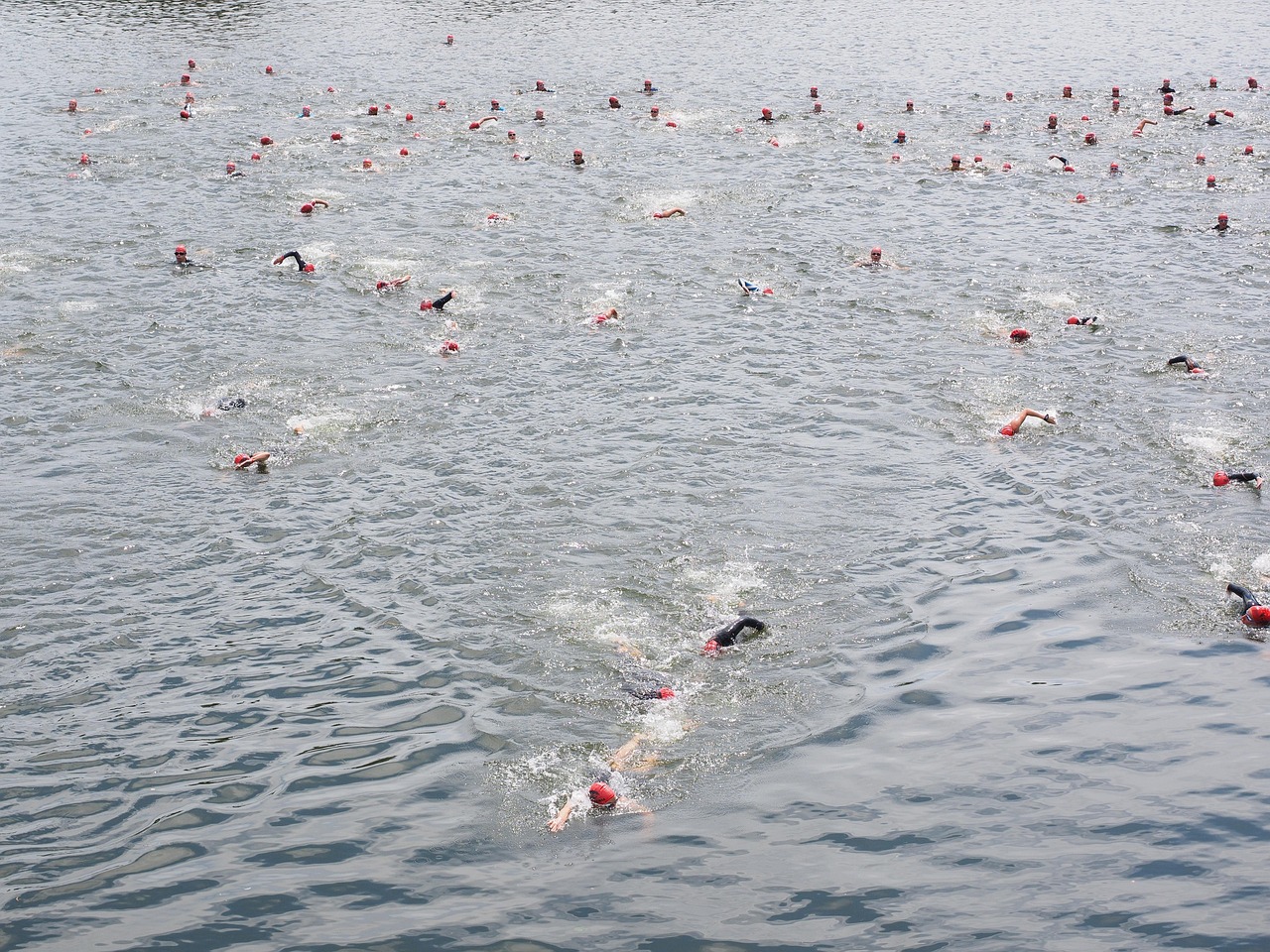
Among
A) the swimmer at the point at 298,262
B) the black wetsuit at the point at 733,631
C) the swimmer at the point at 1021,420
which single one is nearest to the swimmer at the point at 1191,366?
the swimmer at the point at 1021,420

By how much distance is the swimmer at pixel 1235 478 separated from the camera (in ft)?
62.8

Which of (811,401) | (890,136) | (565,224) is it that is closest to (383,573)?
(811,401)

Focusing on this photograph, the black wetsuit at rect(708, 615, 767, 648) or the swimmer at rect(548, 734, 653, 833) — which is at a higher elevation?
the black wetsuit at rect(708, 615, 767, 648)

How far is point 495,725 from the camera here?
1461 centimetres

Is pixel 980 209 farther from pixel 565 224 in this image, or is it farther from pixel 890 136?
pixel 565 224

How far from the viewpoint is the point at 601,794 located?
1312 cm

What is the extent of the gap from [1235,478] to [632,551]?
31.9 ft

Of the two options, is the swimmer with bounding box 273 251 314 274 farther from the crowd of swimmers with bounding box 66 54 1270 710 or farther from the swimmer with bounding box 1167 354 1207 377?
the swimmer with bounding box 1167 354 1207 377

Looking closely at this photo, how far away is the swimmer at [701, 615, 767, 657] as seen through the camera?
15602mm

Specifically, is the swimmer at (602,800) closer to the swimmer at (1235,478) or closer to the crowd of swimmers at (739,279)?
the crowd of swimmers at (739,279)

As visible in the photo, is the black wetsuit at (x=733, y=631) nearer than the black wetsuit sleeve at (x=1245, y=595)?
Yes

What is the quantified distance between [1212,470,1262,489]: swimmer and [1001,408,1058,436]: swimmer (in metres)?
2.92

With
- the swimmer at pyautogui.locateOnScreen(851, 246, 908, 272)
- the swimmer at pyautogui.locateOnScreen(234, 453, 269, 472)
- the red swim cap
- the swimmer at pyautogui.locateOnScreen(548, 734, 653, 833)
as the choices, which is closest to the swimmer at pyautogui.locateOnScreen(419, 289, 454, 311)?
the swimmer at pyautogui.locateOnScreen(234, 453, 269, 472)

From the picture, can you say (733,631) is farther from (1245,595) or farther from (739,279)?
(739,279)
